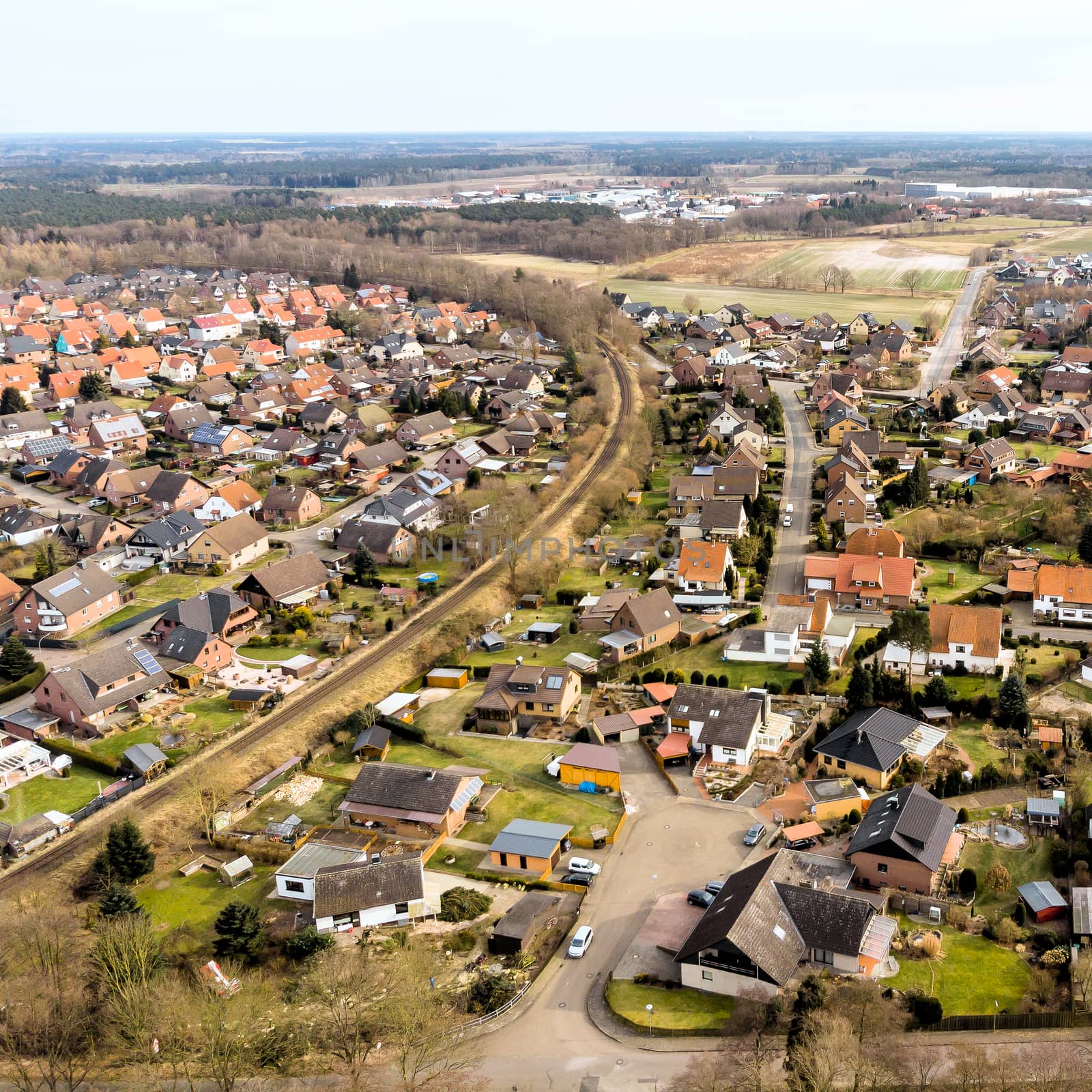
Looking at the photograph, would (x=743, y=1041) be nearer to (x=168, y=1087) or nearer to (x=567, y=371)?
(x=168, y=1087)

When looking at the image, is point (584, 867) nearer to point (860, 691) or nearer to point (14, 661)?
point (860, 691)

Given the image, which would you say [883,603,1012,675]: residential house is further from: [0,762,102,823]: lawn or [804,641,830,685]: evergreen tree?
[0,762,102,823]: lawn

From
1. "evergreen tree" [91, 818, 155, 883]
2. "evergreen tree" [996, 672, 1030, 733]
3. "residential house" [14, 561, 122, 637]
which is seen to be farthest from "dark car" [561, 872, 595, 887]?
"residential house" [14, 561, 122, 637]

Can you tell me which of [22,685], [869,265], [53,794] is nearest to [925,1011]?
[53,794]

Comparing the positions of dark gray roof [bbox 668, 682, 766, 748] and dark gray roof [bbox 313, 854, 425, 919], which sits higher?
dark gray roof [bbox 668, 682, 766, 748]

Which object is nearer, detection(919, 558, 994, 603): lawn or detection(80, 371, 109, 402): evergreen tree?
detection(919, 558, 994, 603): lawn

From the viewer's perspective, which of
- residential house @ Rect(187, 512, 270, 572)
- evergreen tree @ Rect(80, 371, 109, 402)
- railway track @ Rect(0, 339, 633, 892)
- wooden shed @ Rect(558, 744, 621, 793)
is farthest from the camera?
evergreen tree @ Rect(80, 371, 109, 402)
